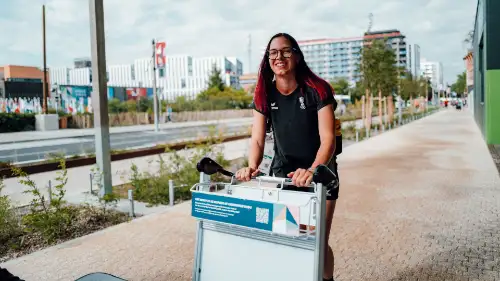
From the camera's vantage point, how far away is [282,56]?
2629 millimetres

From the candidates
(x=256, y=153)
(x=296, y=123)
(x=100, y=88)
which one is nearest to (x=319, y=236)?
(x=296, y=123)

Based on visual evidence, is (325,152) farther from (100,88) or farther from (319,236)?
(100,88)

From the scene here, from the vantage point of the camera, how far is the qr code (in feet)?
6.70

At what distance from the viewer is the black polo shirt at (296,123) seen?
2627 millimetres

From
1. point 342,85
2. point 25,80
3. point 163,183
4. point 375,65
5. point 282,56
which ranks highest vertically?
point 342,85

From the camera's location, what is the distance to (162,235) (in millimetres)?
5598

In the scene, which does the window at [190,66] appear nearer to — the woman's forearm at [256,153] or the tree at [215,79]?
the tree at [215,79]

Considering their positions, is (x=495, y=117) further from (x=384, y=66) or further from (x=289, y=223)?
(x=289, y=223)

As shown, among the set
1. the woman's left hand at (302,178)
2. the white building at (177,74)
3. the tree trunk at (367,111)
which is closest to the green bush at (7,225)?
the woman's left hand at (302,178)

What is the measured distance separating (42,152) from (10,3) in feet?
11.4

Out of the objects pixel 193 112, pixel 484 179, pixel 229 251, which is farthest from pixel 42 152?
pixel 193 112

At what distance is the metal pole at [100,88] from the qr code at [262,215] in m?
5.83

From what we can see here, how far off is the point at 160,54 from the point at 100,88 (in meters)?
23.5

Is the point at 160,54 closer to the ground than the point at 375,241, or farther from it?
farther from it
